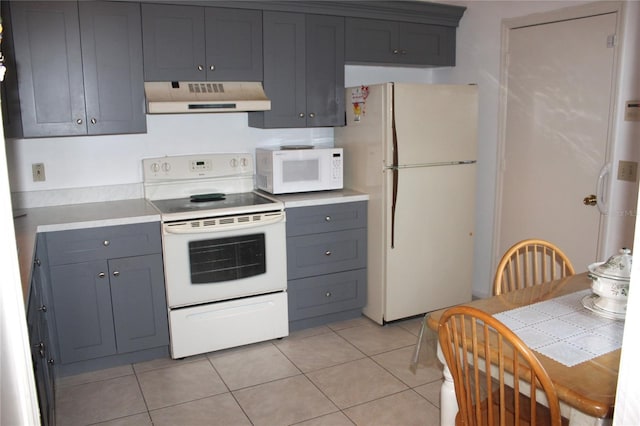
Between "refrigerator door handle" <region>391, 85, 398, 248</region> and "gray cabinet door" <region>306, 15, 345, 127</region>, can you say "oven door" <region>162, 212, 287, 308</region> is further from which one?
"gray cabinet door" <region>306, 15, 345, 127</region>

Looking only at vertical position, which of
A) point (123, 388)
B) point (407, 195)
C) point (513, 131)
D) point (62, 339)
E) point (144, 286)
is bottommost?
point (123, 388)

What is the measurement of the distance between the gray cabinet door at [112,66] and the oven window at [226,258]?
86cm

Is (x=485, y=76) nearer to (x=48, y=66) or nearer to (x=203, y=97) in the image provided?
(x=203, y=97)

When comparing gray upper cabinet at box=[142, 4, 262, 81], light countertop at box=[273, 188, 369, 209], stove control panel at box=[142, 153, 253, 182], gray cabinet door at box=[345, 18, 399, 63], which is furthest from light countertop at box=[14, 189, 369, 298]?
gray cabinet door at box=[345, 18, 399, 63]

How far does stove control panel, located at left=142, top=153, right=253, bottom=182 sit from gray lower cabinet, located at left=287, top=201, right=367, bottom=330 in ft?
2.05

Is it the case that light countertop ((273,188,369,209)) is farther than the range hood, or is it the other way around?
light countertop ((273,188,369,209))

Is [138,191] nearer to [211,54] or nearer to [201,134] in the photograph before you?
[201,134]

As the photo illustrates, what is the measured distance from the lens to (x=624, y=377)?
26.1 inches

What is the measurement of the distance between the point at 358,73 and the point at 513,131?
4.10 feet

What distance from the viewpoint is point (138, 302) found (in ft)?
10.6

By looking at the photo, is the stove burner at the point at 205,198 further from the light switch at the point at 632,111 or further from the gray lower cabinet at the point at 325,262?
the light switch at the point at 632,111

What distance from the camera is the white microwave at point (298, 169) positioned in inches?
144

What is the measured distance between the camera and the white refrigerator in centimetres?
360

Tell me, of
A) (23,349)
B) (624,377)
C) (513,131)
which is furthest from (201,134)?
(624,377)
